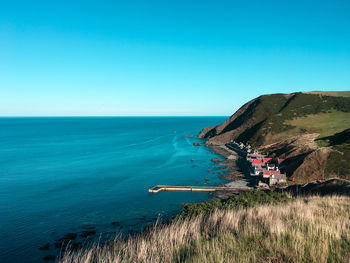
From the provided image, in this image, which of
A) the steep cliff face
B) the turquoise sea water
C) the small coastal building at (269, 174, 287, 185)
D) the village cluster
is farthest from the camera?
the steep cliff face

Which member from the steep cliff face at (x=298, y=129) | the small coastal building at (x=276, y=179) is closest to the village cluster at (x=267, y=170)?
the small coastal building at (x=276, y=179)

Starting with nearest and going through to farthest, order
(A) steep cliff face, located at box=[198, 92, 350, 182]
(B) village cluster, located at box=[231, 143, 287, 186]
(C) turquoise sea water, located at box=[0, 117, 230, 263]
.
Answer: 1. (C) turquoise sea water, located at box=[0, 117, 230, 263]
2. (B) village cluster, located at box=[231, 143, 287, 186]
3. (A) steep cliff face, located at box=[198, 92, 350, 182]

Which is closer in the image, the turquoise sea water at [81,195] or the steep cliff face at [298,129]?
the turquoise sea water at [81,195]

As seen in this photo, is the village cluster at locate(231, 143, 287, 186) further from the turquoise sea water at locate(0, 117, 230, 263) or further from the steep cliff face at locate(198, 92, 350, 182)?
the turquoise sea water at locate(0, 117, 230, 263)

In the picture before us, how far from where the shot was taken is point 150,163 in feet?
269

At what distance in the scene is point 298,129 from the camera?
334 ft

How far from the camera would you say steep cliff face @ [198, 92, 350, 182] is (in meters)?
58.4

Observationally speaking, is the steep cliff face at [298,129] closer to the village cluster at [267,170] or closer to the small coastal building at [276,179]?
the village cluster at [267,170]

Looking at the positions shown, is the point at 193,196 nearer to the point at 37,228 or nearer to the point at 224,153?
the point at 37,228

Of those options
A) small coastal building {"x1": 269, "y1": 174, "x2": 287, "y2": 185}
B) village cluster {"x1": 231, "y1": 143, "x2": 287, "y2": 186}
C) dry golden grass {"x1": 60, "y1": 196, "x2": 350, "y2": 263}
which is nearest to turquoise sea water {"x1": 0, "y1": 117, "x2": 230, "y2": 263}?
village cluster {"x1": 231, "y1": 143, "x2": 287, "y2": 186}

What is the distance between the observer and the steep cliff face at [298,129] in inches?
2298

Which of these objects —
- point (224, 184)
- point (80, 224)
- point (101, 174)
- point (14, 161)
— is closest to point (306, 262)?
point (80, 224)

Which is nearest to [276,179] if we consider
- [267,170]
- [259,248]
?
[267,170]

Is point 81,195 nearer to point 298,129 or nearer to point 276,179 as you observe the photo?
point 276,179
